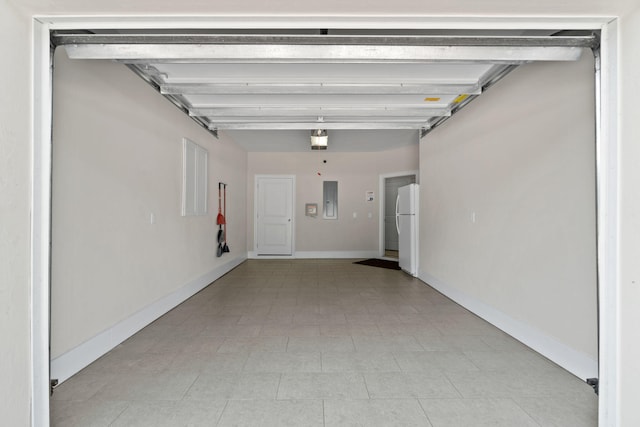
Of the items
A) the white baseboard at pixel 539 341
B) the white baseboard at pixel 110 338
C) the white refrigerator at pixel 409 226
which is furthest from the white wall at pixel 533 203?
the white baseboard at pixel 110 338

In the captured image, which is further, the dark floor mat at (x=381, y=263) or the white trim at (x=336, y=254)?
the white trim at (x=336, y=254)

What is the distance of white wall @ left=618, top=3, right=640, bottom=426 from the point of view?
5.27 ft

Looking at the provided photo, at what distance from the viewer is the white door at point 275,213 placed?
8586 mm

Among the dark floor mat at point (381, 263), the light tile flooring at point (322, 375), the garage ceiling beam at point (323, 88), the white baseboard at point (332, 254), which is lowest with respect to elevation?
the light tile flooring at point (322, 375)

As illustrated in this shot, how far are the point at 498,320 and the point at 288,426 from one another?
2488 millimetres

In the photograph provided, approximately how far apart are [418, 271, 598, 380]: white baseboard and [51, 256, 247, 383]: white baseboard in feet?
11.5

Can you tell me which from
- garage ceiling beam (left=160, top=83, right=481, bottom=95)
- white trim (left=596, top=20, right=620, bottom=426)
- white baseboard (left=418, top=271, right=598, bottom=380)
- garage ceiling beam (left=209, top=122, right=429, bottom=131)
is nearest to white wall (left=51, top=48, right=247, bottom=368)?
garage ceiling beam (left=160, top=83, right=481, bottom=95)

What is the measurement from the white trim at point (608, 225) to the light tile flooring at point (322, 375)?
388 millimetres

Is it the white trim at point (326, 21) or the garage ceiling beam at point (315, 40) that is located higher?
the garage ceiling beam at point (315, 40)

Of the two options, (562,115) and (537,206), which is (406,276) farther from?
(562,115)

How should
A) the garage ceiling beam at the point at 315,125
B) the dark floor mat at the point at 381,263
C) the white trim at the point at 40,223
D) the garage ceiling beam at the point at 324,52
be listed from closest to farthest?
the white trim at the point at 40,223 → the garage ceiling beam at the point at 324,52 → the garage ceiling beam at the point at 315,125 → the dark floor mat at the point at 381,263

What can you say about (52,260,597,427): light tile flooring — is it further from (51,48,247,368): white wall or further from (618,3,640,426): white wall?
(618,3,640,426): white wall

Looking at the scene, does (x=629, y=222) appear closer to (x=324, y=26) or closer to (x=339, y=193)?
(x=324, y=26)

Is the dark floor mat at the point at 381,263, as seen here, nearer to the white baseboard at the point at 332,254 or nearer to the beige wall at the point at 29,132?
the white baseboard at the point at 332,254
